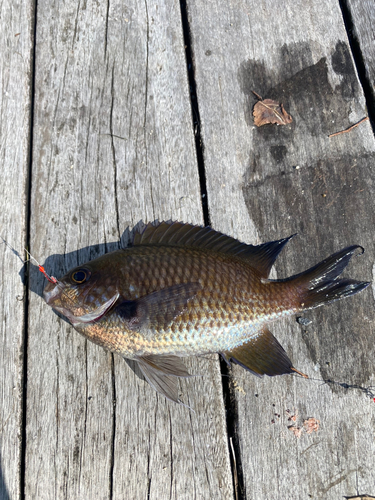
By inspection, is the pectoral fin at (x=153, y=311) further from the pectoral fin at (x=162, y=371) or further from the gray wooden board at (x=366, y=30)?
the gray wooden board at (x=366, y=30)

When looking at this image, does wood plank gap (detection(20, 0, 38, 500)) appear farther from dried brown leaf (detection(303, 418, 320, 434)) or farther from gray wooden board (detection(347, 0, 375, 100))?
gray wooden board (detection(347, 0, 375, 100))

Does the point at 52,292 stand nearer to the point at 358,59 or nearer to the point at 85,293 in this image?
the point at 85,293

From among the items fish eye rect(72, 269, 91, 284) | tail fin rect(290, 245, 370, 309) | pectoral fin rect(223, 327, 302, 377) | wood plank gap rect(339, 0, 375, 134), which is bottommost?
pectoral fin rect(223, 327, 302, 377)

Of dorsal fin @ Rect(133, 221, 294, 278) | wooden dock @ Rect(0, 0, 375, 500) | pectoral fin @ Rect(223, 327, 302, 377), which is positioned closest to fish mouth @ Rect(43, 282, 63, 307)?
wooden dock @ Rect(0, 0, 375, 500)

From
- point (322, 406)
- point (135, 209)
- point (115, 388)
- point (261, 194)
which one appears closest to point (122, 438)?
point (115, 388)

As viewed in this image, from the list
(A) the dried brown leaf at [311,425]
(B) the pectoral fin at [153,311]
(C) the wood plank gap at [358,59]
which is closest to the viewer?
(B) the pectoral fin at [153,311]

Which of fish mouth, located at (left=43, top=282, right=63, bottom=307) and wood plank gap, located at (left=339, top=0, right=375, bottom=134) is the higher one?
wood plank gap, located at (left=339, top=0, right=375, bottom=134)

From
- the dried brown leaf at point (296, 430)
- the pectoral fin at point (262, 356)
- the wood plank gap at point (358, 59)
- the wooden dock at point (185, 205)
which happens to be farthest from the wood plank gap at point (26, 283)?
the wood plank gap at point (358, 59)

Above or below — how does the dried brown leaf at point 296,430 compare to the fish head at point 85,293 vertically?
below
